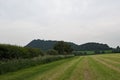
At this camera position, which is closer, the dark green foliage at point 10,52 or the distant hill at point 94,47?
the dark green foliage at point 10,52

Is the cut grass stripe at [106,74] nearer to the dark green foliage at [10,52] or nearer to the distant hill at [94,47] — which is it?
the dark green foliage at [10,52]

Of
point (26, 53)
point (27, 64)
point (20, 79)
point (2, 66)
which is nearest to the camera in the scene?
point (20, 79)

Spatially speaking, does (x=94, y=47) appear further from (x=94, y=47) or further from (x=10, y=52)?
(x=10, y=52)

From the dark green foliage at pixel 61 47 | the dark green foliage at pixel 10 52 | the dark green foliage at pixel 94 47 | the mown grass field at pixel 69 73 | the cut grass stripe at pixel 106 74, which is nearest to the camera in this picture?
the cut grass stripe at pixel 106 74

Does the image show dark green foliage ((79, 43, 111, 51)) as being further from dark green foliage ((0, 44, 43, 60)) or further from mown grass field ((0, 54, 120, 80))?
mown grass field ((0, 54, 120, 80))

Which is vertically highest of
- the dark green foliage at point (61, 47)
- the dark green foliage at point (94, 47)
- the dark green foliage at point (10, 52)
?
the dark green foliage at point (94, 47)

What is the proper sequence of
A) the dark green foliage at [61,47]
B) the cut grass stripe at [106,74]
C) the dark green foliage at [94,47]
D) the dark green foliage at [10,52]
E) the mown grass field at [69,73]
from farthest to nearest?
1. the dark green foliage at [94,47]
2. the dark green foliage at [61,47]
3. the dark green foliage at [10,52]
4. the mown grass field at [69,73]
5. the cut grass stripe at [106,74]

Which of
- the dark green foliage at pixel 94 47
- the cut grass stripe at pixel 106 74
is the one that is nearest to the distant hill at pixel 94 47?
the dark green foliage at pixel 94 47

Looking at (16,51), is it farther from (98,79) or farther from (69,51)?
(69,51)

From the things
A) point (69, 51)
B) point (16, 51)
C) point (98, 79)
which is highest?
point (69, 51)

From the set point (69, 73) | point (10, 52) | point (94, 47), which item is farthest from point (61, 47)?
point (69, 73)

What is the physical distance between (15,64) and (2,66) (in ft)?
15.9

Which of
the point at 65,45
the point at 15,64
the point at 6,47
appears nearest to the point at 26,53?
the point at 6,47

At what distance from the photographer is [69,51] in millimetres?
144750
